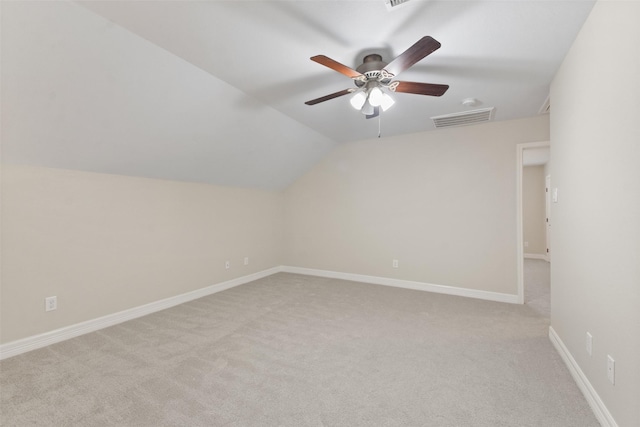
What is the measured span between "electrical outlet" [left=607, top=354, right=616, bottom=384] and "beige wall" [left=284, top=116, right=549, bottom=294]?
2.28 metres

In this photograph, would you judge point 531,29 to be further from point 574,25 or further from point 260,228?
point 260,228

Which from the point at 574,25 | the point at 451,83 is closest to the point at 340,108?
the point at 451,83

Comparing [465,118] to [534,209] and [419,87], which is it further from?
[534,209]

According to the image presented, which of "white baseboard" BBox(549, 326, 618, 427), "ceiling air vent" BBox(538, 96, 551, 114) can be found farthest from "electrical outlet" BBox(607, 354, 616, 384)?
"ceiling air vent" BBox(538, 96, 551, 114)

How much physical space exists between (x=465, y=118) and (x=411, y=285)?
241cm

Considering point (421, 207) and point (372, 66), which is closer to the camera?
point (372, 66)

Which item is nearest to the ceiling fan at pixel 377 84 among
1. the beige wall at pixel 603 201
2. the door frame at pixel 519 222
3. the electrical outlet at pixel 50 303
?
the beige wall at pixel 603 201

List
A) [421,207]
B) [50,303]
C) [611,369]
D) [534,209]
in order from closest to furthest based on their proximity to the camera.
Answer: [611,369] < [50,303] < [421,207] < [534,209]

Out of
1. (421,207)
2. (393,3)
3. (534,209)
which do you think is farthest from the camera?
(534,209)

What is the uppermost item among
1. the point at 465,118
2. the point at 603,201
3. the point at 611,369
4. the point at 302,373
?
the point at 465,118

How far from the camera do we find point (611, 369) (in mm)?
1440

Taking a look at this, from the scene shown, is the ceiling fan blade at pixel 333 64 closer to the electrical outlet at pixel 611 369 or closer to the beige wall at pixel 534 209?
the electrical outlet at pixel 611 369

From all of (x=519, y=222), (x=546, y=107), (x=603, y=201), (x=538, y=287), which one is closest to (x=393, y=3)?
(x=603, y=201)

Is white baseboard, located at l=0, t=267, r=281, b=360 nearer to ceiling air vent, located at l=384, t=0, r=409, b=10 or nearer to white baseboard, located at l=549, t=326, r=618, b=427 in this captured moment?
ceiling air vent, located at l=384, t=0, r=409, b=10
